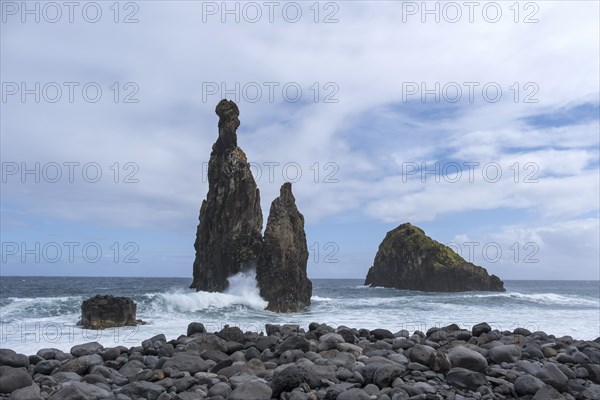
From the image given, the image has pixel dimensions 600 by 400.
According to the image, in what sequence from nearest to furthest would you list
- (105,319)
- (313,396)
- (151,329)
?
(313,396) < (151,329) < (105,319)

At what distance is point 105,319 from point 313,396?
15426mm

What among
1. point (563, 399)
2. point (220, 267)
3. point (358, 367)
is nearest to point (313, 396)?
point (358, 367)

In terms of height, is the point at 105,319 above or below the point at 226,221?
below

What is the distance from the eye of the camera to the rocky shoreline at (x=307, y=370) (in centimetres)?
703

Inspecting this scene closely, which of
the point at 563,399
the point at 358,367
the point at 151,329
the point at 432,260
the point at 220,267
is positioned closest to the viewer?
the point at 563,399

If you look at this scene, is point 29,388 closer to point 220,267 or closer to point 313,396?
point 313,396

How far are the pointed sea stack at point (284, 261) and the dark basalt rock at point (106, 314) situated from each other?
43.5 feet

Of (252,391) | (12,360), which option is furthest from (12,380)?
(252,391)

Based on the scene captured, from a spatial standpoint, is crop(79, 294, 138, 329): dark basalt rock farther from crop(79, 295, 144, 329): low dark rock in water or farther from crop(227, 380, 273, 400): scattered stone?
crop(227, 380, 273, 400): scattered stone

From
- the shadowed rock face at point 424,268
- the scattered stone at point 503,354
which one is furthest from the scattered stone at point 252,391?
the shadowed rock face at point 424,268

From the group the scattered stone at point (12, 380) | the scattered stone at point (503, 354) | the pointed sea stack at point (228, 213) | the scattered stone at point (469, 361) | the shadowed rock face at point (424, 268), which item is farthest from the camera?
the shadowed rock face at point (424, 268)

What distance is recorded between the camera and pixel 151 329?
18.8 m

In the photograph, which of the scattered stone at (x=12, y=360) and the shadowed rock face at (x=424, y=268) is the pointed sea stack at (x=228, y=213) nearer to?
the scattered stone at (x=12, y=360)

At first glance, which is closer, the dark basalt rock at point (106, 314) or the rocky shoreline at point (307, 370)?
the rocky shoreline at point (307, 370)
